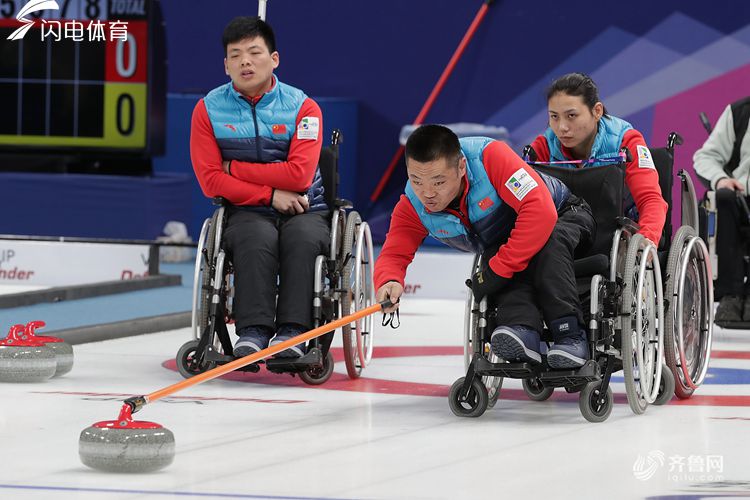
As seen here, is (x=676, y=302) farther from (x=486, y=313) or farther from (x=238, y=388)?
(x=238, y=388)

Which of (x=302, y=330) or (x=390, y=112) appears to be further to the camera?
(x=390, y=112)

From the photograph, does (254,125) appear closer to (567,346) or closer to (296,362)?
(296,362)

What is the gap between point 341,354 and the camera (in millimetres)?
5090

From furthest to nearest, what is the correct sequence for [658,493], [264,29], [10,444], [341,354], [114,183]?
1. [114,183]
2. [341,354]
3. [264,29]
4. [10,444]
5. [658,493]

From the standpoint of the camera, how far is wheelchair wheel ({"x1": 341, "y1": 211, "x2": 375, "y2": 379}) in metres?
4.25

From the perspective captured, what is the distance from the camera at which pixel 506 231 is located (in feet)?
12.2

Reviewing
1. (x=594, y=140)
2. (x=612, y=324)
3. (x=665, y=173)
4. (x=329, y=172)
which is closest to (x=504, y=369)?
(x=612, y=324)

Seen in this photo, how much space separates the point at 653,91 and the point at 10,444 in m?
6.04

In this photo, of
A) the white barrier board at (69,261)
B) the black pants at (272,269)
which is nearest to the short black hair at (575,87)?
the black pants at (272,269)

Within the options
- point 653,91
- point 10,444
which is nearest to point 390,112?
point 653,91

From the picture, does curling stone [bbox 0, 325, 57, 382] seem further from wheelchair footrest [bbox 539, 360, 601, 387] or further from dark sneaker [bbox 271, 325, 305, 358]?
wheelchair footrest [bbox 539, 360, 601, 387]

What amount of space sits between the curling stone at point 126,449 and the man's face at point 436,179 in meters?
1.00

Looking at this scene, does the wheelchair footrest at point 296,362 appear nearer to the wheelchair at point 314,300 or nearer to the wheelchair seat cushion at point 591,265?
the wheelchair at point 314,300

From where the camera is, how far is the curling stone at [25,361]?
414cm
